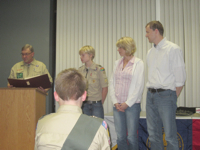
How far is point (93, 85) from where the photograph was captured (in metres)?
2.77

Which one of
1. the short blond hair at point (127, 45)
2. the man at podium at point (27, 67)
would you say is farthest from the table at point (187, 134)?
the man at podium at point (27, 67)

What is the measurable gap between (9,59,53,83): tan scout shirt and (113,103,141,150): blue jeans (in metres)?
1.45

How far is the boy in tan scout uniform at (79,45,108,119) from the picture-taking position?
2676 millimetres

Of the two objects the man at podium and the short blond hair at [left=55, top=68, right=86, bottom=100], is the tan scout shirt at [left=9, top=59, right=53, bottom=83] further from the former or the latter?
the short blond hair at [left=55, top=68, right=86, bottom=100]

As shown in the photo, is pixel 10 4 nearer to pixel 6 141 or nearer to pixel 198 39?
pixel 6 141

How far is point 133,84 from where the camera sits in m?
2.44

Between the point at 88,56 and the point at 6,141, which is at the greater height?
the point at 88,56

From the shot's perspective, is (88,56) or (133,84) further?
(88,56)

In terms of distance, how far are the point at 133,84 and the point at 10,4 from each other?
3441 millimetres

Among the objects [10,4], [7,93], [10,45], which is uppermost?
[10,4]

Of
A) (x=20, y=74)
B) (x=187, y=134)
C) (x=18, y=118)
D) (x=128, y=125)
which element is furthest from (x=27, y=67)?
(x=187, y=134)

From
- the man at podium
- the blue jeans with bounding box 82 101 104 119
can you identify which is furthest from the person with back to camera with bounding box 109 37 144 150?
the man at podium

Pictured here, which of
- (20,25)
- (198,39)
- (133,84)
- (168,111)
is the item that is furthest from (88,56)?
(198,39)

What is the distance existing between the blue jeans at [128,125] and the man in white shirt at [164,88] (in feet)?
0.51
